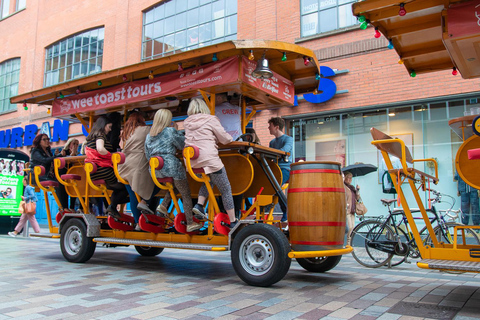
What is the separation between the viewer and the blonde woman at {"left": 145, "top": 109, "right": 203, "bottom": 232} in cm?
582

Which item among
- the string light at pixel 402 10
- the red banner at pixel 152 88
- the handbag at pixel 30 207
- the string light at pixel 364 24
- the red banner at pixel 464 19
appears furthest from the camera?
the handbag at pixel 30 207

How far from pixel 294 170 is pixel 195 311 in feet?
7.16

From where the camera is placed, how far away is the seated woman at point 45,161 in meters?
7.67

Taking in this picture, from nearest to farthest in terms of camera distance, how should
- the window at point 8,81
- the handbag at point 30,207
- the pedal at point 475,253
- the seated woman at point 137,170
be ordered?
1. the pedal at point 475,253
2. the seated woman at point 137,170
3. the handbag at point 30,207
4. the window at point 8,81

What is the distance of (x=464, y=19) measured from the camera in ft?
13.6

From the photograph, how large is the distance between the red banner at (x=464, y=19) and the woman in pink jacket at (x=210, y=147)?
9.50 feet

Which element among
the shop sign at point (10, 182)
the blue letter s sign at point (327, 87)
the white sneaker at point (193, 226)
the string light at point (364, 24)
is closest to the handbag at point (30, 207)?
the shop sign at point (10, 182)

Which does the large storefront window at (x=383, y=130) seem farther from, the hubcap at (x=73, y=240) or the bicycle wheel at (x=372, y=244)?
the hubcap at (x=73, y=240)

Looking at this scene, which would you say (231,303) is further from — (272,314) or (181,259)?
(181,259)

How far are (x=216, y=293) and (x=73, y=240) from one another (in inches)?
148

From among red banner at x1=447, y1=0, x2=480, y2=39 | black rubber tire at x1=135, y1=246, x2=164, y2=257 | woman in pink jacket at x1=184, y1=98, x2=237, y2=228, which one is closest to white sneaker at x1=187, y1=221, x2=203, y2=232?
woman in pink jacket at x1=184, y1=98, x2=237, y2=228

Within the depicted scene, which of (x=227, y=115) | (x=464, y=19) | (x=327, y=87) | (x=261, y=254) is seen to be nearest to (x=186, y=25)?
(x=327, y=87)

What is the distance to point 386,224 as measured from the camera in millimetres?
7184

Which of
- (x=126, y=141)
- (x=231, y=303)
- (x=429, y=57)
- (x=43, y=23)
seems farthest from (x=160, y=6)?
(x=231, y=303)
